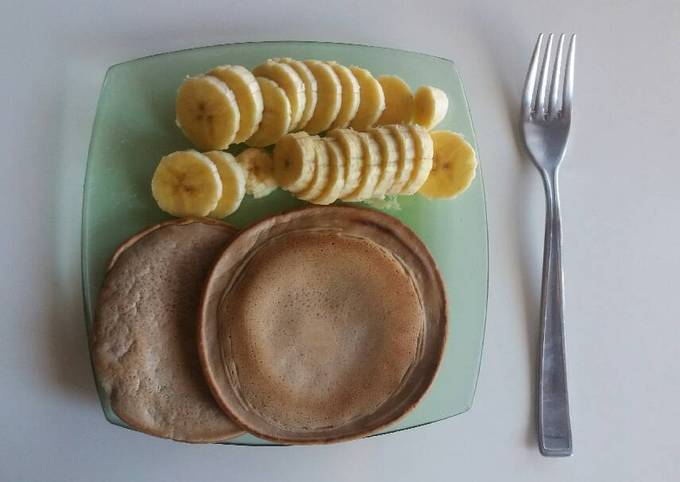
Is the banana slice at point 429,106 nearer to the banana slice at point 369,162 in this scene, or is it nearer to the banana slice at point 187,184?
the banana slice at point 369,162

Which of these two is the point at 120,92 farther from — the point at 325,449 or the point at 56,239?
the point at 325,449

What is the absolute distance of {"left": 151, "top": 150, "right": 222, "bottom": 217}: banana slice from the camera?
4.17 feet

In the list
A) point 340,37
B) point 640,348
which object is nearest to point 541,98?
point 340,37

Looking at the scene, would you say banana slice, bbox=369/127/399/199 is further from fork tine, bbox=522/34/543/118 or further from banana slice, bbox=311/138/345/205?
fork tine, bbox=522/34/543/118

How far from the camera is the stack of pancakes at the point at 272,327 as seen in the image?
1.27m

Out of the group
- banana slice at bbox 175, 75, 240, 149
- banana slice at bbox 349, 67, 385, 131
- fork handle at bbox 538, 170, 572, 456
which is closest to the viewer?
banana slice at bbox 175, 75, 240, 149

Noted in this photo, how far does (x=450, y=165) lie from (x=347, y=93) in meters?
0.27

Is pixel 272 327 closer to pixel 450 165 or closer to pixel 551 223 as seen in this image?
pixel 450 165

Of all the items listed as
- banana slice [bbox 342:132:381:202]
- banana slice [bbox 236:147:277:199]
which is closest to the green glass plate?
banana slice [bbox 236:147:277:199]

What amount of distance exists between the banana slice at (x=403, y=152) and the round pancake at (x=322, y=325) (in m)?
0.10

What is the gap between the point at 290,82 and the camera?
1.29 meters

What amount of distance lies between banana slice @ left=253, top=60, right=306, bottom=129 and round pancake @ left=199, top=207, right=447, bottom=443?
0.70ft

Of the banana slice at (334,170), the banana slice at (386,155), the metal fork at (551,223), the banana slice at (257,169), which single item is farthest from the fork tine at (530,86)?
the banana slice at (257,169)

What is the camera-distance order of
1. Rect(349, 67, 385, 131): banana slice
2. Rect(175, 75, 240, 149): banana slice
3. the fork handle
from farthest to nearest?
the fork handle → Rect(349, 67, 385, 131): banana slice → Rect(175, 75, 240, 149): banana slice
